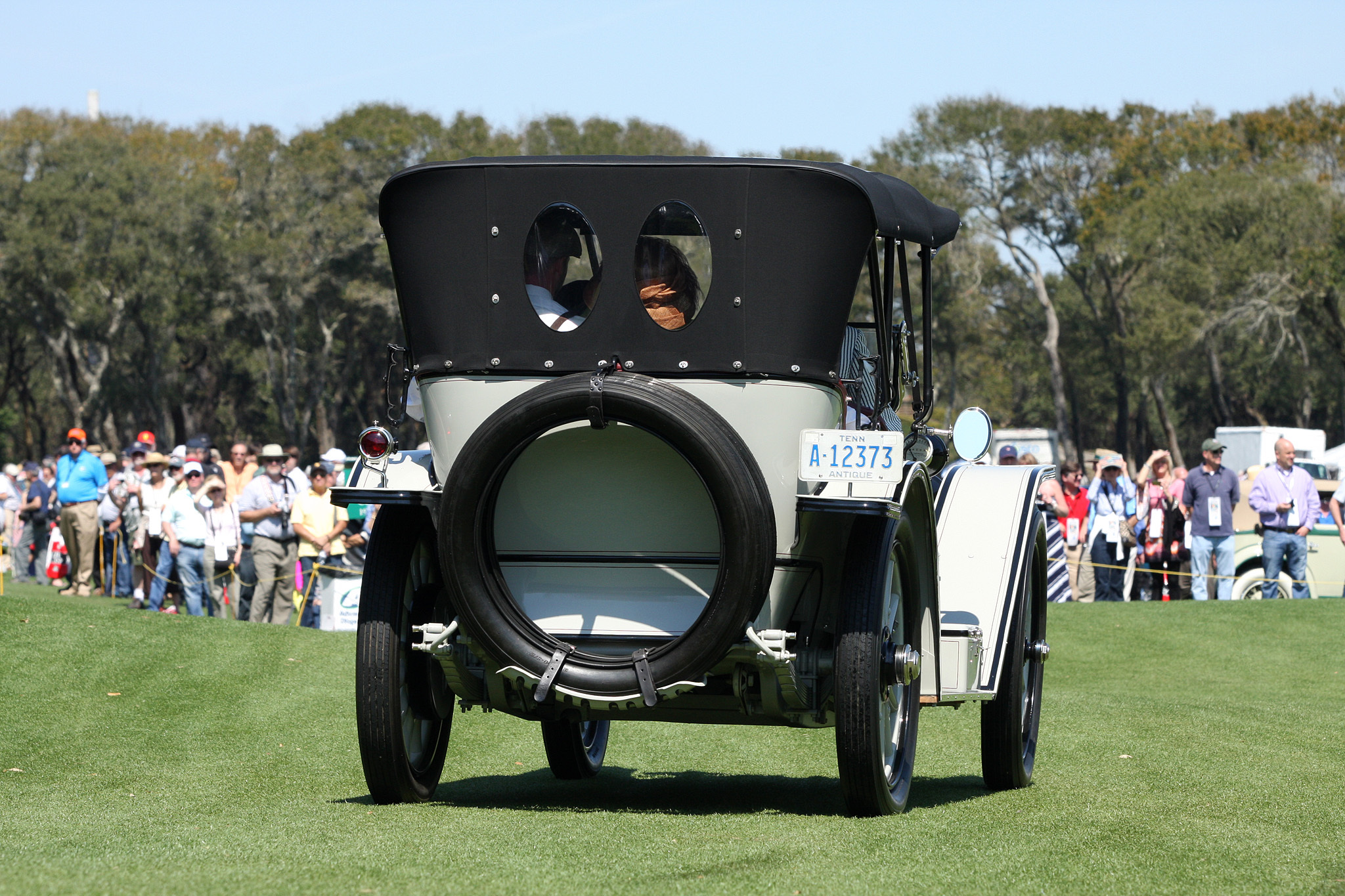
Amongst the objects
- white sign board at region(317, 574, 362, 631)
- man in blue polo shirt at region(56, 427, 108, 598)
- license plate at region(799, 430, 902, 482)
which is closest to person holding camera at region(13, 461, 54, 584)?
man in blue polo shirt at region(56, 427, 108, 598)

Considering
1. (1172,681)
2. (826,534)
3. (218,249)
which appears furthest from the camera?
(218,249)

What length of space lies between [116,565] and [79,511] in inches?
42.9

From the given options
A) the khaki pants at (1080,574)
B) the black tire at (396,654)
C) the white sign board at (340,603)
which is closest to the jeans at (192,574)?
the white sign board at (340,603)

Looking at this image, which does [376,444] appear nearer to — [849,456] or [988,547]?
[849,456]

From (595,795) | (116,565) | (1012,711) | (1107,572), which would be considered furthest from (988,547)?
(116,565)

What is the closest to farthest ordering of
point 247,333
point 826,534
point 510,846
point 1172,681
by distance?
point 510,846 < point 826,534 < point 1172,681 < point 247,333

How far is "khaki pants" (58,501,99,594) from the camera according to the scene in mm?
18531

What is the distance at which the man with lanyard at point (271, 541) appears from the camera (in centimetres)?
1517

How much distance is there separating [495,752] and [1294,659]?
8407 mm

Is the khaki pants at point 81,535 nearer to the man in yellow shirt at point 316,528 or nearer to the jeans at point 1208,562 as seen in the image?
the man in yellow shirt at point 316,528

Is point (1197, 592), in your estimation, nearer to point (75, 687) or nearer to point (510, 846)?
point (75, 687)

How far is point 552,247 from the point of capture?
542 cm

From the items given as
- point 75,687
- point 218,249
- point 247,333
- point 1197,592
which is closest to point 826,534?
point 75,687

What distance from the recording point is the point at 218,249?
157ft
